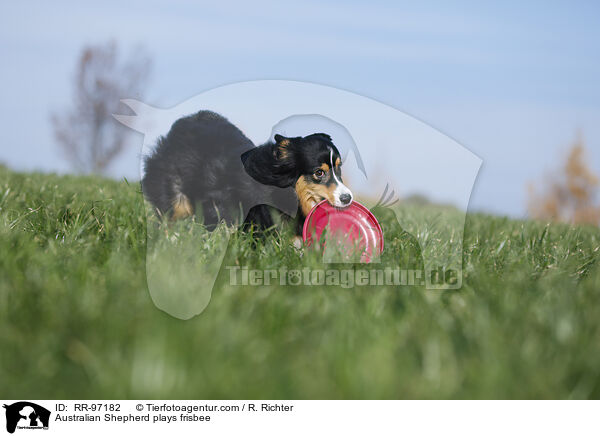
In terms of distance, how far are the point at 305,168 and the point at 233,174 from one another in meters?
0.46

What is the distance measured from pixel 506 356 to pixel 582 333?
372 mm

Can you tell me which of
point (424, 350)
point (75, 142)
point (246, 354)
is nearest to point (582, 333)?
point (424, 350)

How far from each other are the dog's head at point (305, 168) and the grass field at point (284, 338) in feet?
1.72

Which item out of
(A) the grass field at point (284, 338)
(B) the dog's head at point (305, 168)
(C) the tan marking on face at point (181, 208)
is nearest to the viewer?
(A) the grass field at point (284, 338)

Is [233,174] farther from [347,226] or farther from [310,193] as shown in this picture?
[347,226]

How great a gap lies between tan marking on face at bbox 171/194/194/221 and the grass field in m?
0.76

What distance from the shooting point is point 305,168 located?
290cm

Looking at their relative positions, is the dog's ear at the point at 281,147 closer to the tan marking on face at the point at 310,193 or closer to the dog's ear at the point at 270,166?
the dog's ear at the point at 270,166

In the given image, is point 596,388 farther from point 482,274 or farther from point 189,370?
point 189,370

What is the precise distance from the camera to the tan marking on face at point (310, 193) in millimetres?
2879
